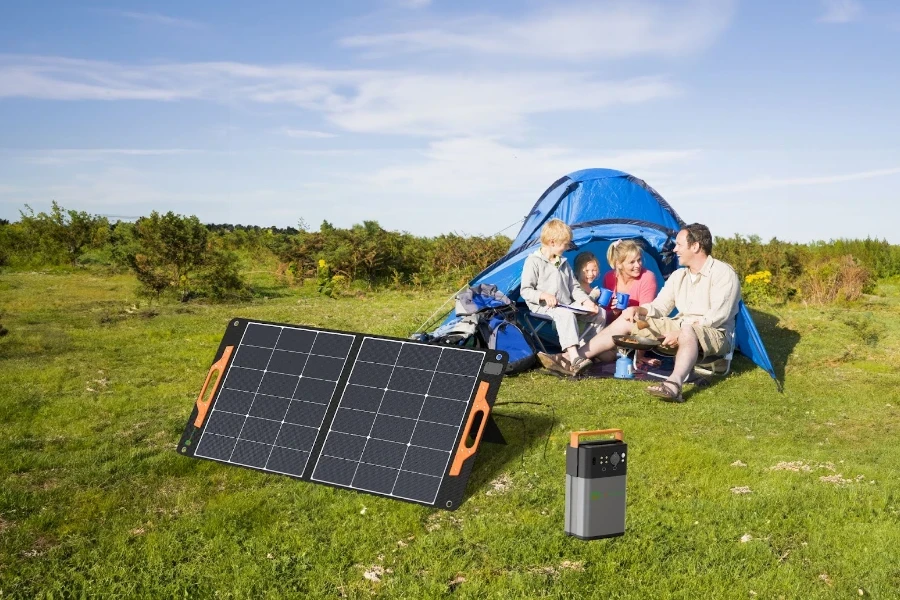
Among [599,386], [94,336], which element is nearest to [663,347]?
[599,386]

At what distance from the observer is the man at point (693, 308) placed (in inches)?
341

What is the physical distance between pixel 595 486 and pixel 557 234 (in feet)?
20.0

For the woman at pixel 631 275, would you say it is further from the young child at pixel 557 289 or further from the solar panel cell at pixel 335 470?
the solar panel cell at pixel 335 470

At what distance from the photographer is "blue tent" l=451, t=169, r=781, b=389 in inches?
412

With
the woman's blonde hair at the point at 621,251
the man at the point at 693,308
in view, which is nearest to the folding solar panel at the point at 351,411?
the man at the point at 693,308

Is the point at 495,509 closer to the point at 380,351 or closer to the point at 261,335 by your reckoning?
the point at 380,351

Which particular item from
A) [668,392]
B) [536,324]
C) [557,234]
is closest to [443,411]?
[668,392]

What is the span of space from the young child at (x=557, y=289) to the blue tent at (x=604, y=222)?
1.69 feet

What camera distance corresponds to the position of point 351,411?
5348mm

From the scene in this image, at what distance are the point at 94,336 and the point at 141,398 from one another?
4180 mm

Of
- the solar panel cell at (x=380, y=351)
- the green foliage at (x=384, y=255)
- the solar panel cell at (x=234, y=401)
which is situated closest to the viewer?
the solar panel cell at (x=380, y=351)

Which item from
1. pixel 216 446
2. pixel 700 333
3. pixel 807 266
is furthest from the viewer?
pixel 807 266

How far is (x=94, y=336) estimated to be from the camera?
458 inches

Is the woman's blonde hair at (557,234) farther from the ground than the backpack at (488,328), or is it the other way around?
the woman's blonde hair at (557,234)
